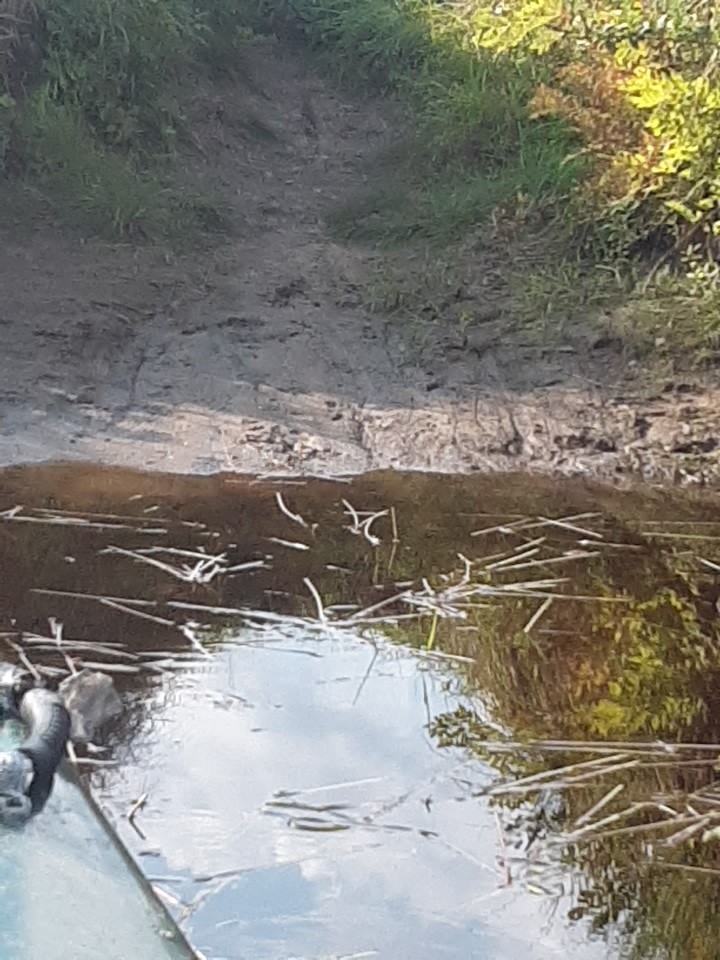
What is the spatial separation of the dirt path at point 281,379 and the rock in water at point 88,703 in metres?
2.27

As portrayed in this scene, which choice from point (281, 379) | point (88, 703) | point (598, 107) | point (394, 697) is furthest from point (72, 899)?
point (598, 107)

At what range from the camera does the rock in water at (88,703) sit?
3.73m

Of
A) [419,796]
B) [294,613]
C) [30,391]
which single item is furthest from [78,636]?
[30,391]

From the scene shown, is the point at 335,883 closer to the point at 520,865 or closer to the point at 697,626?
the point at 520,865

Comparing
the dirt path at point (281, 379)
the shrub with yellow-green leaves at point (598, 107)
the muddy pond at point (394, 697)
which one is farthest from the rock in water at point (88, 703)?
the shrub with yellow-green leaves at point (598, 107)

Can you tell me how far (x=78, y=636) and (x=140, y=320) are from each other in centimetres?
341

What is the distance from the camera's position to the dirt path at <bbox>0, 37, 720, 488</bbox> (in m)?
6.32

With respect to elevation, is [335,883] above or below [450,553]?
below

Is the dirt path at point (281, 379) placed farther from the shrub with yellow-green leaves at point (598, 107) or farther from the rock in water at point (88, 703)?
the rock in water at point (88, 703)

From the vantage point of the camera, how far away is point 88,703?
382 cm

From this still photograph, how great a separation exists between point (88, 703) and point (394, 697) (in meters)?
0.93

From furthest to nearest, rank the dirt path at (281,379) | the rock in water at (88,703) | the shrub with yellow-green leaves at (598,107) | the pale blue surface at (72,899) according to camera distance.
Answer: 1. the shrub with yellow-green leaves at (598,107)
2. the dirt path at (281,379)
3. the rock in water at (88,703)
4. the pale blue surface at (72,899)

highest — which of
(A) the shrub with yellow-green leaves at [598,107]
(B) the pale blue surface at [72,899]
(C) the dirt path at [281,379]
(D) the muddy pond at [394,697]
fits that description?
(A) the shrub with yellow-green leaves at [598,107]

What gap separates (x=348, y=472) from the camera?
6176 mm
